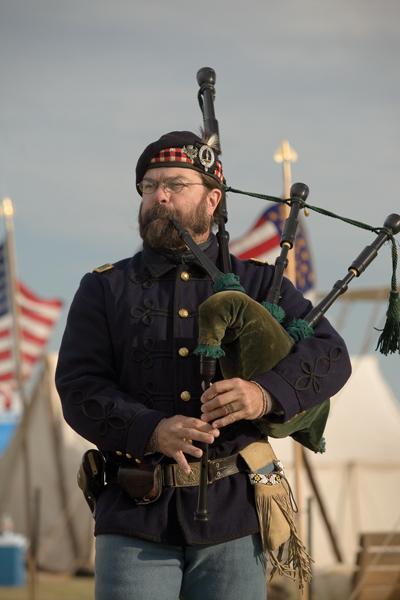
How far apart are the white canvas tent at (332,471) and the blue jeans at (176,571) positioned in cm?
938

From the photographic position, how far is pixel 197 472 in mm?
3186

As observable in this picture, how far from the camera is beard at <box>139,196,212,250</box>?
3.38m

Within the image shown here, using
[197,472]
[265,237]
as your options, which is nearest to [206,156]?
[197,472]

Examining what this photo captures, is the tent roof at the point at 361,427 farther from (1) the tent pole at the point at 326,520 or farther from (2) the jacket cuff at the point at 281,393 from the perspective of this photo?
(2) the jacket cuff at the point at 281,393

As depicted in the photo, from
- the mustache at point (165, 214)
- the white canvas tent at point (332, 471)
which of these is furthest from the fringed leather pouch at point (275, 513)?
the white canvas tent at point (332, 471)

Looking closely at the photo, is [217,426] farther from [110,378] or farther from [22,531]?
[22,531]

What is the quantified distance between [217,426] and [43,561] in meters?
12.7

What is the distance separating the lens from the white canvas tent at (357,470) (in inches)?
532

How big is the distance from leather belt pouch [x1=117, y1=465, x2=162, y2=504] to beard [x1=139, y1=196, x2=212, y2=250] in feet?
2.11

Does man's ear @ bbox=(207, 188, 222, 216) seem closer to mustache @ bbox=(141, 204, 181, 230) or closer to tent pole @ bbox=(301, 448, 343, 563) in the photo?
mustache @ bbox=(141, 204, 181, 230)

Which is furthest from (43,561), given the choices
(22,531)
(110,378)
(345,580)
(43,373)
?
(110,378)

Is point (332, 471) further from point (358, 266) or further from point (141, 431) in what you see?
point (141, 431)

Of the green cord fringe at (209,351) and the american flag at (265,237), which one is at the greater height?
the american flag at (265,237)

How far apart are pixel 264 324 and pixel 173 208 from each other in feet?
1.54
